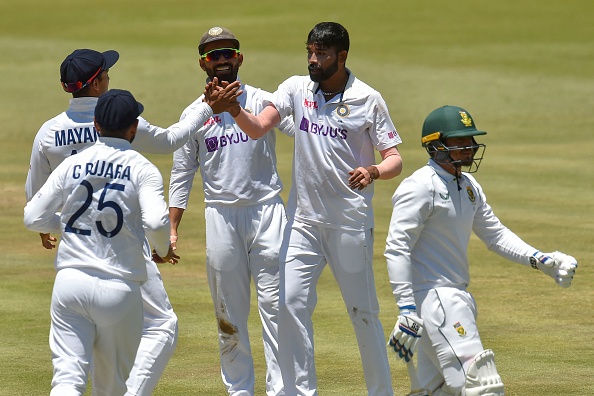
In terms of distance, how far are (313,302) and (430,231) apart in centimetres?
130

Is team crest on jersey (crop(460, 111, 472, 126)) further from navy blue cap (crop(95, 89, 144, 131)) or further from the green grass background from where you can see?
the green grass background

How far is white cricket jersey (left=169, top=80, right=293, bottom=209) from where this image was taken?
9023 mm

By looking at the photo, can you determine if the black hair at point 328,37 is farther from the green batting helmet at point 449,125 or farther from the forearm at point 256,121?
the green batting helmet at point 449,125

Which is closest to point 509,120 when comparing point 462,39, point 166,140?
point 462,39

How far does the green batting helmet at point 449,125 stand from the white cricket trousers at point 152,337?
6.57ft

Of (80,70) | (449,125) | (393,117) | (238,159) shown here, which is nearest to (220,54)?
(238,159)

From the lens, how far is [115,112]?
23.3 feet

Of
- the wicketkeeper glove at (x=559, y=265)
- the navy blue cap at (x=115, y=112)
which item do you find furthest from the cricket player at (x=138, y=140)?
the wicketkeeper glove at (x=559, y=265)

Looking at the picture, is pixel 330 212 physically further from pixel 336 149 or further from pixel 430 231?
pixel 430 231

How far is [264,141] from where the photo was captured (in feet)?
29.9

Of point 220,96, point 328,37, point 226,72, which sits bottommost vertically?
point 220,96

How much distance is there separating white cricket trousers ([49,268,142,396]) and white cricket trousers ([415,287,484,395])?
5.72 ft

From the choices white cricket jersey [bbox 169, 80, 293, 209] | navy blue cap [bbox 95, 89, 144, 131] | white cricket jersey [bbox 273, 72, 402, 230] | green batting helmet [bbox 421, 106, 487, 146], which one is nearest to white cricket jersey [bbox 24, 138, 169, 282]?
navy blue cap [bbox 95, 89, 144, 131]

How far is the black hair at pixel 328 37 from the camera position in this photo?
839 centimetres
